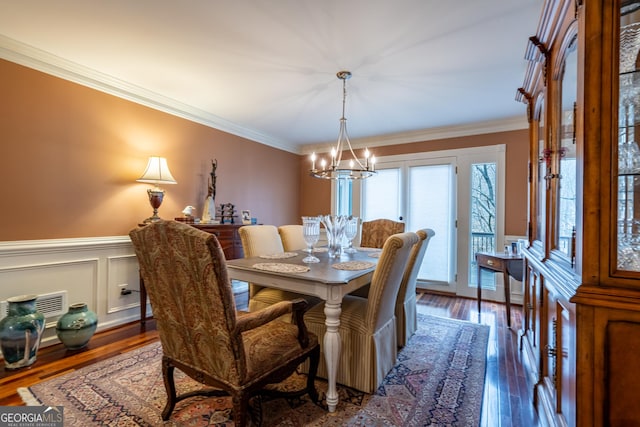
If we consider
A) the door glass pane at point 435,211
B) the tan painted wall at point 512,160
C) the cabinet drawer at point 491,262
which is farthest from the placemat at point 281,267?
the tan painted wall at point 512,160

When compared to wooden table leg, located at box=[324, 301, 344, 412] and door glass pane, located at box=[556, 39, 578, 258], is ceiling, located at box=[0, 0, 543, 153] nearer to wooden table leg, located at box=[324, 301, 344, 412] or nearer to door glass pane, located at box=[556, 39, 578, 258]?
door glass pane, located at box=[556, 39, 578, 258]

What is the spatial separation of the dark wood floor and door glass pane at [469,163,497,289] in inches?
27.7

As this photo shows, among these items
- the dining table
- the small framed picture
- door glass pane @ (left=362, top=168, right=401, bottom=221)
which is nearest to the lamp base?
the small framed picture

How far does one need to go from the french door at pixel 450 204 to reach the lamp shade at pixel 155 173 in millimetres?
3061

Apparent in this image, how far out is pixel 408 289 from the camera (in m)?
2.49

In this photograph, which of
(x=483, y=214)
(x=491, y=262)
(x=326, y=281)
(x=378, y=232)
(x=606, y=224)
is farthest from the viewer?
(x=483, y=214)

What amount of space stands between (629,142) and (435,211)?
131 inches

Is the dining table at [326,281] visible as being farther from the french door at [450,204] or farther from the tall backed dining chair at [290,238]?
the french door at [450,204]

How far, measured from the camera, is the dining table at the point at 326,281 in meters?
1.62

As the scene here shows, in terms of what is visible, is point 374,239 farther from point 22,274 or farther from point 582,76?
point 22,274

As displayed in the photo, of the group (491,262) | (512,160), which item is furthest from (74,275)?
(512,160)

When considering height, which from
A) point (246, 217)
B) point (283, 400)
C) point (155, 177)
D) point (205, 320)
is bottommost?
point (283, 400)

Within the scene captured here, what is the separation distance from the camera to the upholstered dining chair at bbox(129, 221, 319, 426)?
1.17 meters

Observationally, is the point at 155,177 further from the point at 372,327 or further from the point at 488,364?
the point at 488,364
